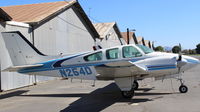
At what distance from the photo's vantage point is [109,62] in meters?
10.4

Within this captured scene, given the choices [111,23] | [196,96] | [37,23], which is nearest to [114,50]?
[196,96]

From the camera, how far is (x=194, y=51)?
16150 centimetres

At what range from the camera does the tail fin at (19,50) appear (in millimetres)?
11866

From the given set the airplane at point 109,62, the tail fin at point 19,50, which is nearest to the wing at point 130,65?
the airplane at point 109,62

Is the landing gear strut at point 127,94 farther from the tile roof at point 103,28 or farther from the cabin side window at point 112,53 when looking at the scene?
the tile roof at point 103,28

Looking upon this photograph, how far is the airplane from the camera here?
10.1 m

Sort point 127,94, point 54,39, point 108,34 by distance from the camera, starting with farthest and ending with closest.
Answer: point 108,34
point 54,39
point 127,94

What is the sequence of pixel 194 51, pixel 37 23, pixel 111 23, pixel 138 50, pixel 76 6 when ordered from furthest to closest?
pixel 194 51 < pixel 111 23 < pixel 76 6 < pixel 37 23 < pixel 138 50

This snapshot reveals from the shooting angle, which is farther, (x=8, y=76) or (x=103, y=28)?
(x=103, y=28)

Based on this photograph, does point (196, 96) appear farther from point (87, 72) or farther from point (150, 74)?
point (87, 72)

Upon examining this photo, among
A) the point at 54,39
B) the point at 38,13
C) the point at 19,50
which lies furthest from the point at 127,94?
the point at 38,13

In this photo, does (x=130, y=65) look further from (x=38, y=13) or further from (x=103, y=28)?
(x=103, y=28)

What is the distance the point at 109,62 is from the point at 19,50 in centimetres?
454

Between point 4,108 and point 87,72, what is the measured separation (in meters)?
3.63
